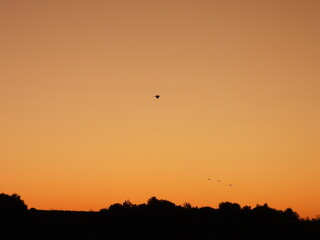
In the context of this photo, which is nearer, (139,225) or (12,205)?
(12,205)

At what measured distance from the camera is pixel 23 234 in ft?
214

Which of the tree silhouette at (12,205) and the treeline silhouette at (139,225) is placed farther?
the tree silhouette at (12,205)

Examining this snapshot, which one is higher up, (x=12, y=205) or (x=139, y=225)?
(x=12, y=205)

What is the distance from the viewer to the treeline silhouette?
226 feet

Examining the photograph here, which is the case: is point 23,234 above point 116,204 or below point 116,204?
below

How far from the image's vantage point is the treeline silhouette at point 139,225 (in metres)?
68.9

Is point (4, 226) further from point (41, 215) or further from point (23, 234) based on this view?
point (41, 215)

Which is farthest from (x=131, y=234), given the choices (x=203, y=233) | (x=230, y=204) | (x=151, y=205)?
(x=230, y=204)

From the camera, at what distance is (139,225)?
79188 mm

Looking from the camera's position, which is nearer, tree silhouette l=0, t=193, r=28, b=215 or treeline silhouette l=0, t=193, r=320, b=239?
treeline silhouette l=0, t=193, r=320, b=239

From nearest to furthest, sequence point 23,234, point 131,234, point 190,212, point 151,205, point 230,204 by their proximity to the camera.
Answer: point 23,234 → point 131,234 → point 190,212 → point 151,205 → point 230,204

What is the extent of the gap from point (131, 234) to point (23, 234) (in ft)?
46.9

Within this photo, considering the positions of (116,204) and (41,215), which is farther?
(116,204)

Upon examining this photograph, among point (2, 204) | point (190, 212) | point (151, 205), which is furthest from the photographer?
point (151, 205)
